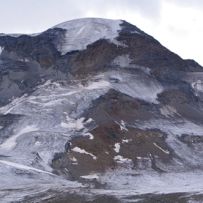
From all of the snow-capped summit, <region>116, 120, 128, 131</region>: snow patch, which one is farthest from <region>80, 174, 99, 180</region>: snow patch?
the snow-capped summit

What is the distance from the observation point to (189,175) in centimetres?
4375

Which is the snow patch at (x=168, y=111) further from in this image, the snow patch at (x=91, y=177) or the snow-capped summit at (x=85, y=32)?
the snow patch at (x=91, y=177)

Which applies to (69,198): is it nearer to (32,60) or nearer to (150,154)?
(150,154)

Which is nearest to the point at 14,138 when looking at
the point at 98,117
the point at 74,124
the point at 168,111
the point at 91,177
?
the point at 74,124

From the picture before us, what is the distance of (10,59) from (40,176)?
29.6 m

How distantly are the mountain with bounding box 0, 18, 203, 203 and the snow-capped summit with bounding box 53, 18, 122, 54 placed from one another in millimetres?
103

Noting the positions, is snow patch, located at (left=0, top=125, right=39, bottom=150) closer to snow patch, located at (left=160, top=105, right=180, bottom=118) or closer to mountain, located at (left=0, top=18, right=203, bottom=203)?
mountain, located at (left=0, top=18, right=203, bottom=203)

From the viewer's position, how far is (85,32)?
6938 centimetres

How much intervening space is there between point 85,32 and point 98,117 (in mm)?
19263

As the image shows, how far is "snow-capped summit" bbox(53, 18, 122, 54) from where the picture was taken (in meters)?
67.6

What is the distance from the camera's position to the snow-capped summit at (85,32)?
67.6 meters

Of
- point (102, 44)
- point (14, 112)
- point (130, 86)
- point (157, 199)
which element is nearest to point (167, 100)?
point (130, 86)

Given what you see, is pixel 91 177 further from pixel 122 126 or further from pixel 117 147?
pixel 122 126

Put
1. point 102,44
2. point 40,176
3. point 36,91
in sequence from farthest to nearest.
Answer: point 102,44
point 36,91
point 40,176
